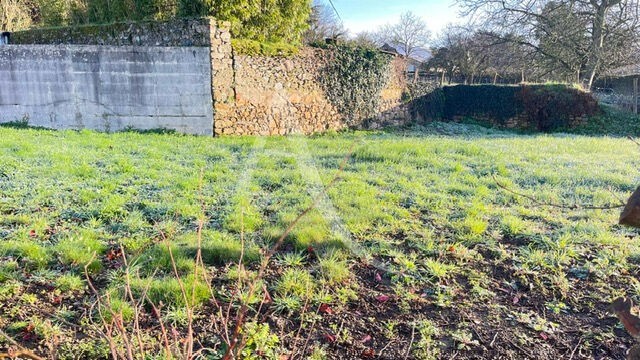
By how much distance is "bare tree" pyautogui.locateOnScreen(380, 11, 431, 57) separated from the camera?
119 feet

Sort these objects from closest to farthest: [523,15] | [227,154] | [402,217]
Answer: [402,217] < [227,154] < [523,15]

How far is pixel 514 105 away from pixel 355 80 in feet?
21.7

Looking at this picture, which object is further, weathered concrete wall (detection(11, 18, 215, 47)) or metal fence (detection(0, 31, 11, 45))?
metal fence (detection(0, 31, 11, 45))

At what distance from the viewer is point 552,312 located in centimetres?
267

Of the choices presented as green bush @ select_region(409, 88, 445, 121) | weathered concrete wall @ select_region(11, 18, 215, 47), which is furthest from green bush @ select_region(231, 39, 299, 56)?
green bush @ select_region(409, 88, 445, 121)

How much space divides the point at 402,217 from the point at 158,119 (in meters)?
6.65

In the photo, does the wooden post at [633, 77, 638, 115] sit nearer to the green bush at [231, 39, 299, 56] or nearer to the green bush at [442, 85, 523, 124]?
the green bush at [442, 85, 523, 124]

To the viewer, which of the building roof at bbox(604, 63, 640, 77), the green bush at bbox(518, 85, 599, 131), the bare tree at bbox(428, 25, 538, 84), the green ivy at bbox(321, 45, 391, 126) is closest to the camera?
the green ivy at bbox(321, 45, 391, 126)

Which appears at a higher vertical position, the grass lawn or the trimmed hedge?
the trimmed hedge

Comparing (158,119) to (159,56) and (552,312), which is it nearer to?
(159,56)

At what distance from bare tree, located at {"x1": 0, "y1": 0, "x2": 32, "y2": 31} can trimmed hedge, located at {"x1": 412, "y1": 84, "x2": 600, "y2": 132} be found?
42.1ft

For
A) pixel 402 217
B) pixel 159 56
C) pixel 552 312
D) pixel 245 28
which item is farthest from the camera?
pixel 245 28

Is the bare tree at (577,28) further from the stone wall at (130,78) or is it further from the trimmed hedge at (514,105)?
the stone wall at (130,78)

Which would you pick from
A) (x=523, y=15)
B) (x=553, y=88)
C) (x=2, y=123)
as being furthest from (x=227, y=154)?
(x=523, y=15)
